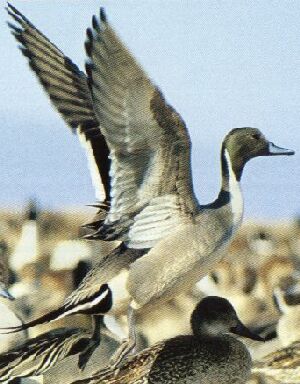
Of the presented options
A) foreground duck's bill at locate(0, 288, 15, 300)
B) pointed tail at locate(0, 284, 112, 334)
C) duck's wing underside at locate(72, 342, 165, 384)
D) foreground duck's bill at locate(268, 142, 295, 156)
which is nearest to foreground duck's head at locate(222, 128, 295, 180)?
foreground duck's bill at locate(268, 142, 295, 156)

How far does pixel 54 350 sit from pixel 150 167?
0.96 m

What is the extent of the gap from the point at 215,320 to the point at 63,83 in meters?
1.25

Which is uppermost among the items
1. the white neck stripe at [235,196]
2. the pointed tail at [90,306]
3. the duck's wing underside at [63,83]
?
the duck's wing underside at [63,83]

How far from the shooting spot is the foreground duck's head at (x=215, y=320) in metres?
7.43

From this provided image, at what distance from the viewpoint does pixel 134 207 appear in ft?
23.2

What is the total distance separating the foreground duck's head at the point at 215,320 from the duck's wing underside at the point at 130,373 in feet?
1.35

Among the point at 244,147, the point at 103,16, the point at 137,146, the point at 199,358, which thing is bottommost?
the point at 199,358

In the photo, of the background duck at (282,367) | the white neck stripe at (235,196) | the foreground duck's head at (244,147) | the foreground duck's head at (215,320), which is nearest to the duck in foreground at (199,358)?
the foreground duck's head at (215,320)

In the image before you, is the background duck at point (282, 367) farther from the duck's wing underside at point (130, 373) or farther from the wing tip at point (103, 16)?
the wing tip at point (103, 16)

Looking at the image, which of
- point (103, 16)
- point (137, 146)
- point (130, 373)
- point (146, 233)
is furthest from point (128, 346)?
point (103, 16)

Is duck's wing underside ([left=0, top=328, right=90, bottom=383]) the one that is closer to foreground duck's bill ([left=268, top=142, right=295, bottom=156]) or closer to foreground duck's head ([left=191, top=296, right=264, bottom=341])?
foreground duck's head ([left=191, top=296, right=264, bottom=341])

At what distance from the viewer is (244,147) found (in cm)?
750

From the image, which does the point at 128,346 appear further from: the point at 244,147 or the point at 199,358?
the point at 244,147

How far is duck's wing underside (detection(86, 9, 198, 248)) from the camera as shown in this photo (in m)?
6.62
